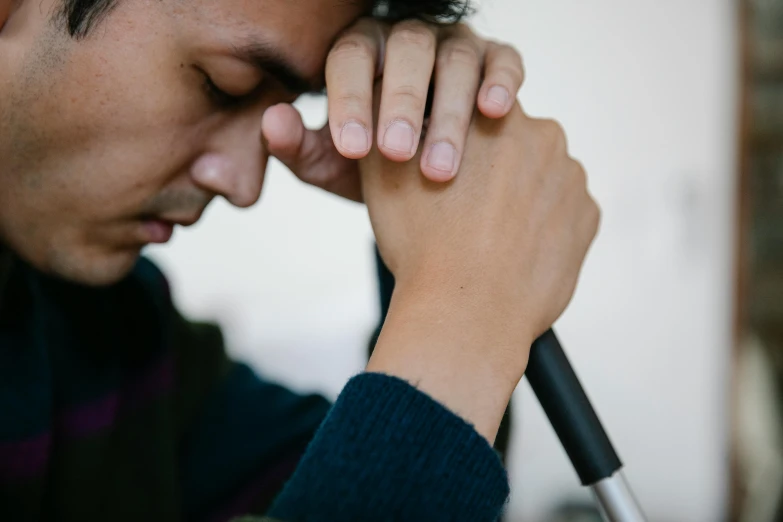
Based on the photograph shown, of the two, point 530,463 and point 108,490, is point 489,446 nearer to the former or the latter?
point 108,490

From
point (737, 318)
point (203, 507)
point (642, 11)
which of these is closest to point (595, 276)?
point (737, 318)

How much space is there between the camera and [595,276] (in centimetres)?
241

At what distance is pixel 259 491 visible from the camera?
1073 mm

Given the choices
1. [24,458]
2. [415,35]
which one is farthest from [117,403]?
[415,35]

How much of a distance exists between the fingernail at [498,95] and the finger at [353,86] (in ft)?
0.41

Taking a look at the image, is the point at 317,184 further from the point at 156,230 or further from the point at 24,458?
the point at 24,458

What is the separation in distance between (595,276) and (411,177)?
1.85 metres

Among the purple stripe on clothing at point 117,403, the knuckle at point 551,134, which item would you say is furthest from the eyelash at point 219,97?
the purple stripe on clothing at point 117,403

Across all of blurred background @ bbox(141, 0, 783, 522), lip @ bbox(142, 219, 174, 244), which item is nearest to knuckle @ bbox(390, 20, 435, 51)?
lip @ bbox(142, 219, 174, 244)

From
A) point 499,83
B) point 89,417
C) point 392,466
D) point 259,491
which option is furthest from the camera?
point 259,491

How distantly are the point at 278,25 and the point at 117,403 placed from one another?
0.61 metres

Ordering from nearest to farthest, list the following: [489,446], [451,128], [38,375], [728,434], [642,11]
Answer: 1. [489,446]
2. [451,128]
3. [38,375]
4. [642,11]
5. [728,434]

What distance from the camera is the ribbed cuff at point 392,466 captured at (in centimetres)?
50

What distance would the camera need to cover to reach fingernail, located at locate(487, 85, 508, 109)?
70 centimetres
